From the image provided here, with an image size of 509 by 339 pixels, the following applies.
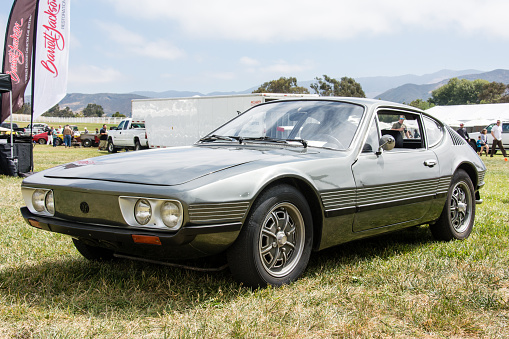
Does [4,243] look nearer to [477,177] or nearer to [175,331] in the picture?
[175,331]

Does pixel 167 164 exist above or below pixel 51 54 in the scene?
below

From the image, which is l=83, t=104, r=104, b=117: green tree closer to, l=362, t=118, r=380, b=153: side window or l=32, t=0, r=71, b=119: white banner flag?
l=32, t=0, r=71, b=119: white banner flag

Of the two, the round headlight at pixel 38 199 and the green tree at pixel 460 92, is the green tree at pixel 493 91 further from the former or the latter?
the round headlight at pixel 38 199

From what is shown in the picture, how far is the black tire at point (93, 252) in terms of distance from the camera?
3693 mm

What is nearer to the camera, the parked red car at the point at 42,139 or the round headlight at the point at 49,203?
the round headlight at the point at 49,203

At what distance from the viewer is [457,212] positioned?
4793mm

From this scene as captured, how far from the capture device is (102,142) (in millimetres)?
30047

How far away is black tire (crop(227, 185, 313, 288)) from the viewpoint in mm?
2846

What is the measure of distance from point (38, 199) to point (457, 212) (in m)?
3.74

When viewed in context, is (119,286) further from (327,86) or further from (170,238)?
(327,86)

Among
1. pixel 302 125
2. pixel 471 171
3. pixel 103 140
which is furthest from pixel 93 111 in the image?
pixel 302 125

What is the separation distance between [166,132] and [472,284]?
20.2 meters

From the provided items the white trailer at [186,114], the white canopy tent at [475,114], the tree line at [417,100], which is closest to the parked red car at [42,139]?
the tree line at [417,100]

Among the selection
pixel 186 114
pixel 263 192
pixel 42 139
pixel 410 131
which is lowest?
pixel 42 139
